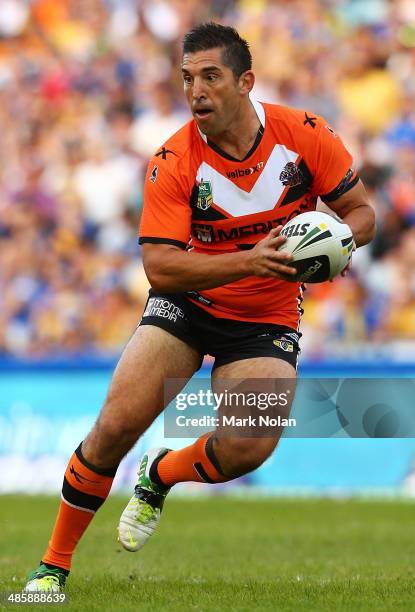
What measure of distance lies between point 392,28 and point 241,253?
1268 centimetres

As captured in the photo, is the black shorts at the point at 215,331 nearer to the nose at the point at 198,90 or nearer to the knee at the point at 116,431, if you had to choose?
the knee at the point at 116,431

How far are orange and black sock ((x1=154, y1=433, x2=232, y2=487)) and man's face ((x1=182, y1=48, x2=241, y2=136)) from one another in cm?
172

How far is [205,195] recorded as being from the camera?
234 inches

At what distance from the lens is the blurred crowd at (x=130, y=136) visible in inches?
602

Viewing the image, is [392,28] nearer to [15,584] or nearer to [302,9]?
[302,9]

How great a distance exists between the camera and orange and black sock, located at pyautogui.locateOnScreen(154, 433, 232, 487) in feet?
20.0

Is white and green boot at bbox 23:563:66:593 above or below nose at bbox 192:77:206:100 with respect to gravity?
below

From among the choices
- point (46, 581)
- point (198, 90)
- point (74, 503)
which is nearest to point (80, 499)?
point (74, 503)

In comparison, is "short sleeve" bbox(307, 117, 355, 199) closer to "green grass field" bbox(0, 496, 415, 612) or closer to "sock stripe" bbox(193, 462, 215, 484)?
"sock stripe" bbox(193, 462, 215, 484)

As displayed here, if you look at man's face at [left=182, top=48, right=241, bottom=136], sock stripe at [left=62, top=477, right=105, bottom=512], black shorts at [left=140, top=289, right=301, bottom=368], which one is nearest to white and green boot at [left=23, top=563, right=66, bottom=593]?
sock stripe at [left=62, top=477, right=105, bottom=512]

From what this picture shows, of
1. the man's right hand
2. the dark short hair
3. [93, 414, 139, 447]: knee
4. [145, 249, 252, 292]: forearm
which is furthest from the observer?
the dark short hair

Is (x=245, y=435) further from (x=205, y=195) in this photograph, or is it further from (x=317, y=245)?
(x=205, y=195)

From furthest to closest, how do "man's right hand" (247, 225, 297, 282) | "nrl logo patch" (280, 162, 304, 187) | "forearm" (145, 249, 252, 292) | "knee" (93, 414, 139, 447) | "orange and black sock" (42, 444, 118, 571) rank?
"nrl logo patch" (280, 162, 304, 187), "orange and black sock" (42, 444, 118, 571), "knee" (93, 414, 139, 447), "forearm" (145, 249, 252, 292), "man's right hand" (247, 225, 297, 282)

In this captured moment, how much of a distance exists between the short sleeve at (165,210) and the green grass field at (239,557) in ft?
5.96
